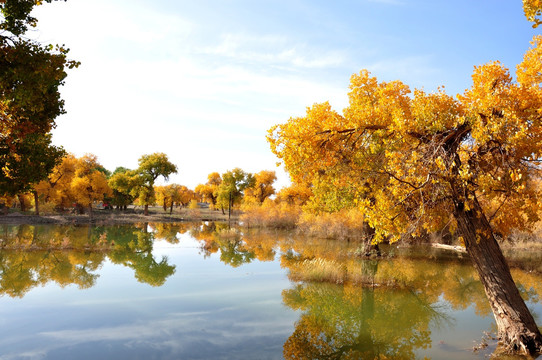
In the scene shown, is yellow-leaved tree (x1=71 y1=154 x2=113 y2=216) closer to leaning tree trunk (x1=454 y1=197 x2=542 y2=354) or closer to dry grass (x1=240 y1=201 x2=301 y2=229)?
dry grass (x1=240 y1=201 x2=301 y2=229)

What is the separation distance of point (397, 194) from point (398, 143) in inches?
61.0

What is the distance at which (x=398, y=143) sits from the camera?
9477 mm

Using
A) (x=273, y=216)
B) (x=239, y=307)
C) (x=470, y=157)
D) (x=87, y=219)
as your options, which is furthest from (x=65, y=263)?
(x=87, y=219)

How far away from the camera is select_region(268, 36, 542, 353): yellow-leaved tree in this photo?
8.13 metres

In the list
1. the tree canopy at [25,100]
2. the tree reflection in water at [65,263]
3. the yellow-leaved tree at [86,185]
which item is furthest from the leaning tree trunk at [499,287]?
the yellow-leaved tree at [86,185]

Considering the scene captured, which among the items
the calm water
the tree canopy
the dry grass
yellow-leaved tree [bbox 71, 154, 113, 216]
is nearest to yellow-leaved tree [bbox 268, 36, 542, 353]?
the calm water

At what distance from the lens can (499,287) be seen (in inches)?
344

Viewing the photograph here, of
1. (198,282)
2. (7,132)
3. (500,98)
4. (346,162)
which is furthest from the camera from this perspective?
(198,282)

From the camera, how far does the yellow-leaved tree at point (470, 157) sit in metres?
8.13

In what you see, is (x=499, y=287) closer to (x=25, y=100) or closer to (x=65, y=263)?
(x=25, y=100)

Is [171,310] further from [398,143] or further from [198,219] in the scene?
[198,219]

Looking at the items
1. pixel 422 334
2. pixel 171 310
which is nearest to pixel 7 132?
pixel 171 310

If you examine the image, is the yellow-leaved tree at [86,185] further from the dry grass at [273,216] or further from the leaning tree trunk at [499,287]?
the leaning tree trunk at [499,287]

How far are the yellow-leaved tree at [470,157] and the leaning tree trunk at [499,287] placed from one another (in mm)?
24
